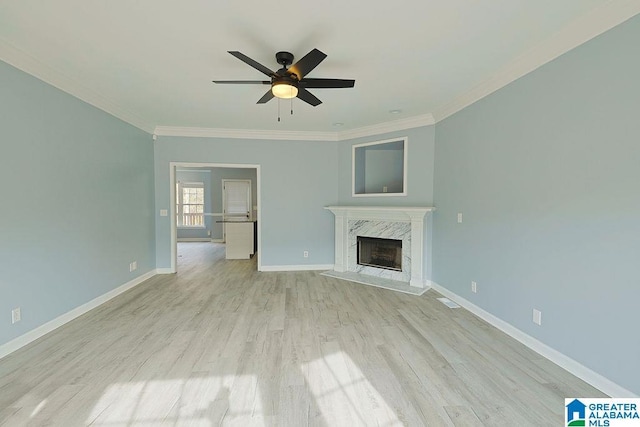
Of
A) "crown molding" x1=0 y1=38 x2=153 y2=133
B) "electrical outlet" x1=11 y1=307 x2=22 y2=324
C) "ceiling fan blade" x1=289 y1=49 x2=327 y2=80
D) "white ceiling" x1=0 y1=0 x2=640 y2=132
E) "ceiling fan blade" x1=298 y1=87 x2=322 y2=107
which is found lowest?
"electrical outlet" x1=11 y1=307 x2=22 y2=324

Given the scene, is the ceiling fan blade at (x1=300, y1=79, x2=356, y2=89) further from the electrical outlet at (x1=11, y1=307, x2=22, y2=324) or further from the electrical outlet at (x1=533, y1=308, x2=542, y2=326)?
the electrical outlet at (x1=11, y1=307, x2=22, y2=324)

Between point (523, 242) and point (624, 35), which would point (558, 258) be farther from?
point (624, 35)

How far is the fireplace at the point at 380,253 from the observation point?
4.89 metres

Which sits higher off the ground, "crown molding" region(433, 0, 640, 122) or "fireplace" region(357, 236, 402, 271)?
"crown molding" region(433, 0, 640, 122)

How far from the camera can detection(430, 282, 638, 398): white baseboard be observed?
6.16ft

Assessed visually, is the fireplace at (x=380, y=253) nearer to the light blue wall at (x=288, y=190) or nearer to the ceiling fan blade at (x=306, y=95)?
the light blue wall at (x=288, y=190)

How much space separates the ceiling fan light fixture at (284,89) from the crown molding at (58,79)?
2224 mm

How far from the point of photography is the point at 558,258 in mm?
2305

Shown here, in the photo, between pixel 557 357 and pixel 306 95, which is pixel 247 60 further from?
pixel 557 357

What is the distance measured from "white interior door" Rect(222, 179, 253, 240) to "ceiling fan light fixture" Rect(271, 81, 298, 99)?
735cm

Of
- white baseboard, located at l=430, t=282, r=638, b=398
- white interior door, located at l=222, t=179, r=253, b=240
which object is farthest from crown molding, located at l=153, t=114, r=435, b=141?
white interior door, located at l=222, t=179, r=253, b=240

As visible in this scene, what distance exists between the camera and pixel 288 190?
5.38 meters

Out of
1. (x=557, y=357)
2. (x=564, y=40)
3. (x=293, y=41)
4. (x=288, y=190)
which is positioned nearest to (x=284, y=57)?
(x=293, y=41)

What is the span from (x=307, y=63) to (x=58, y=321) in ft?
11.8
